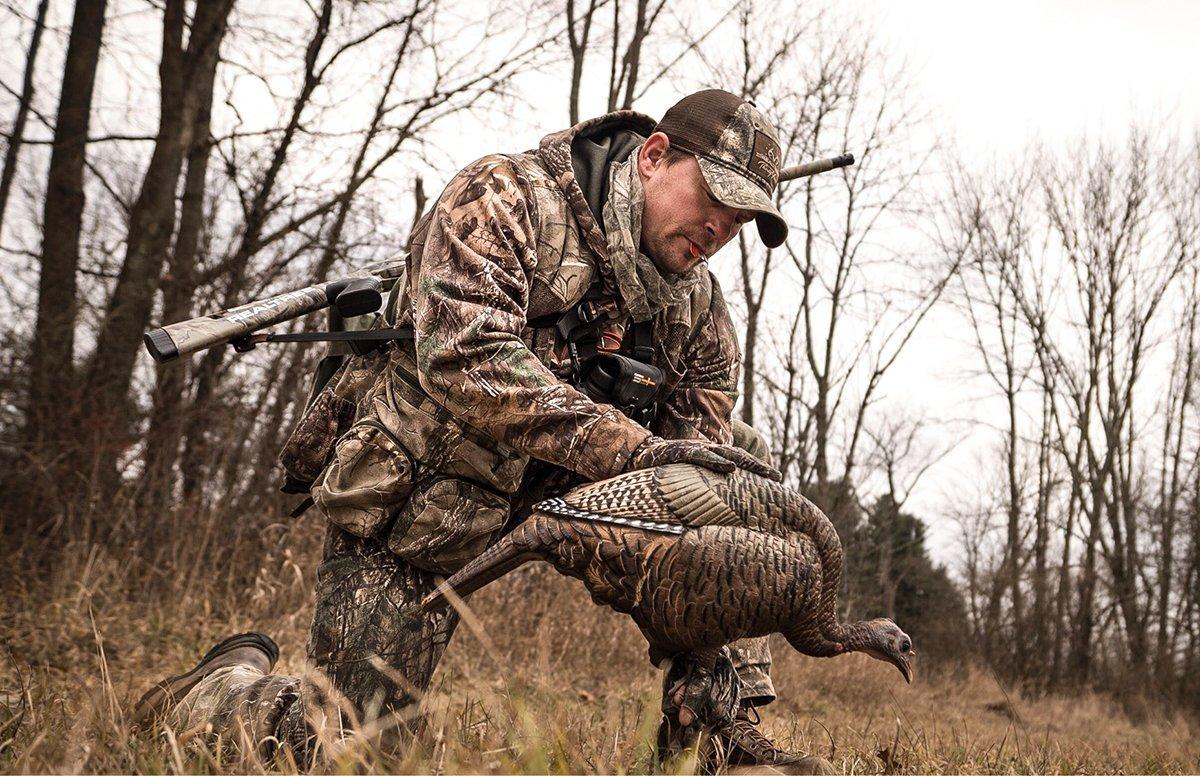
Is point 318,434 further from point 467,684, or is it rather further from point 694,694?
point 467,684

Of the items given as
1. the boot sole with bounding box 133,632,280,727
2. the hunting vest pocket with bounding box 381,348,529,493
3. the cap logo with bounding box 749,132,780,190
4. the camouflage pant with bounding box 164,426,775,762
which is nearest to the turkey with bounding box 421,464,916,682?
the hunting vest pocket with bounding box 381,348,529,493

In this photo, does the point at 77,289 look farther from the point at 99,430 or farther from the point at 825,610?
the point at 825,610

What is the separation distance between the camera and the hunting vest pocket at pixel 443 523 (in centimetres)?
317

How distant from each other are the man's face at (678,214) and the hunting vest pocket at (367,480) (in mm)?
1073

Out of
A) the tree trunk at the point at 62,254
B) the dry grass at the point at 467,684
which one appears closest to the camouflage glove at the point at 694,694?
the dry grass at the point at 467,684

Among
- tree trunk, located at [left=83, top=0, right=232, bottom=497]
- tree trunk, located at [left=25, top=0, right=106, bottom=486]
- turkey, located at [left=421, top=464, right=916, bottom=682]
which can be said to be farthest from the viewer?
tree trunk, located at [left=83, top=0, right=232, bottom=497]

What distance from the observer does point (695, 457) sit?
234 centimetres

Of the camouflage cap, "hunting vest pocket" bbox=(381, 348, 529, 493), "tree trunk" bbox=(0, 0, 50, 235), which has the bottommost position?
"hunting vest pocket" bbox=(381, 348, 529, 493)

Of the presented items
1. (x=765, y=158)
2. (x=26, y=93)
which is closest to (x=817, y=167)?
(x=765, y=158)

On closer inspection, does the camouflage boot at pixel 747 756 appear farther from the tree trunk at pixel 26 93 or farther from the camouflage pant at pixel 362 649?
the tree trunk at pixel 26 93

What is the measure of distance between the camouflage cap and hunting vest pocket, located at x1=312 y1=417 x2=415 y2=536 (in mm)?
1306

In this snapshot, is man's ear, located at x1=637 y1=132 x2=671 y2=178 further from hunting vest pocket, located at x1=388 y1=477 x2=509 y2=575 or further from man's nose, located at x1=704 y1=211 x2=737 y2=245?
hunting vest pocket, located at x1=388 y1=477 x2=509 y2=575

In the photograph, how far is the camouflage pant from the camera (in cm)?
322

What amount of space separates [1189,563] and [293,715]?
26.0 meters
